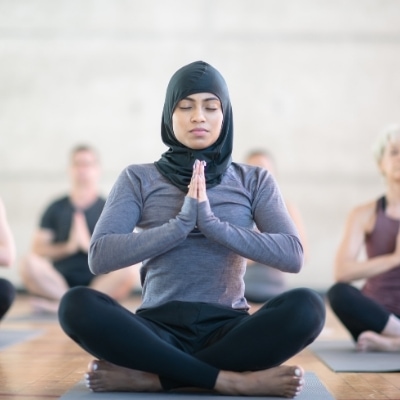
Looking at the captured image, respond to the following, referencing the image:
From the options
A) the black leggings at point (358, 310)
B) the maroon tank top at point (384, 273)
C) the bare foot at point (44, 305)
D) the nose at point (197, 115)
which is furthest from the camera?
the bare foot at point (44, 305)

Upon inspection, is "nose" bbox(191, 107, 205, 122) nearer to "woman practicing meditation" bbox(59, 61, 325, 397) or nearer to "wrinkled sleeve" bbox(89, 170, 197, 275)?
"woman practicing meditation" bbox(59, 61, 325, 397)

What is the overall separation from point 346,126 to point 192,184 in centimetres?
475

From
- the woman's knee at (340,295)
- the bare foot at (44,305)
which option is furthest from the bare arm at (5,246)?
the bare foot at (44,305)

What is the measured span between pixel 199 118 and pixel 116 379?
32.2 inches

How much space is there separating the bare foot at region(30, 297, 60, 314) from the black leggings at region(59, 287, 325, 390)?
3036 mm

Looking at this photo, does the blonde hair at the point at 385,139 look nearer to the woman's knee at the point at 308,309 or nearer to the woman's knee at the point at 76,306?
the woman's knee at the point at 308,309

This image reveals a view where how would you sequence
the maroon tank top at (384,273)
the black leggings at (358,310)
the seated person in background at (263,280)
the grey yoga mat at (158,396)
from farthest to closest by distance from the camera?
the seated person in background at (263,280)
the maroon tank top at (384,273)
the black leggings at (358,310)
the grey yoga mat at (158,396)

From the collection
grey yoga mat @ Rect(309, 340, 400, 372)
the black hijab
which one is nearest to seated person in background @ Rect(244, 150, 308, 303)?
grey yoga mat @ Rect(309, 340, 400, 372)

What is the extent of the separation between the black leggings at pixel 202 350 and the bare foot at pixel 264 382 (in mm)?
25

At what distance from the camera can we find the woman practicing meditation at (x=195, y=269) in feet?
8.00

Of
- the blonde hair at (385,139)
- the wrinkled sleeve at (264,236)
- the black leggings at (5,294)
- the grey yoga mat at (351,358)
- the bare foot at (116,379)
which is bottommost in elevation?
the grey yoga mat at (351,358)

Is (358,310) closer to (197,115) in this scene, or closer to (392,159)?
(392,159)

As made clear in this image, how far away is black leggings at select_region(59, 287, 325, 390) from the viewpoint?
243 cm

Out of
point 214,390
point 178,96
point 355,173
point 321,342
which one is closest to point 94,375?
point 214,390
